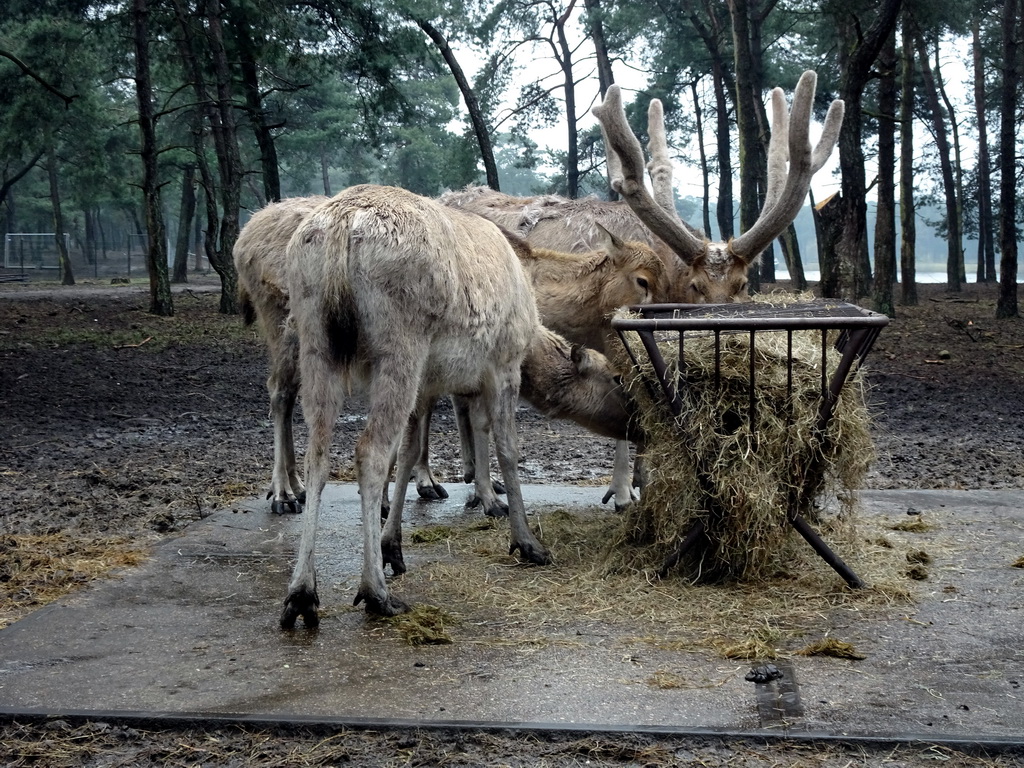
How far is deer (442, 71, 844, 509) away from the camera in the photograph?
23.3 ft

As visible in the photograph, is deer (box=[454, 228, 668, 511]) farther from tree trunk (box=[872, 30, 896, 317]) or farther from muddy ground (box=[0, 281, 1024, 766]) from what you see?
tree trunk (box=[872, 30, 896, 317])

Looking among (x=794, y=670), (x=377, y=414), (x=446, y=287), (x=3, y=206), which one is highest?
(x=3, y=206)

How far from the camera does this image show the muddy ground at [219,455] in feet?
→ 10.8

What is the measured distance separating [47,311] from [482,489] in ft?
51.7

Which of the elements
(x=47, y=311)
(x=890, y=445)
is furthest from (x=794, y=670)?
(x=47, y=311)

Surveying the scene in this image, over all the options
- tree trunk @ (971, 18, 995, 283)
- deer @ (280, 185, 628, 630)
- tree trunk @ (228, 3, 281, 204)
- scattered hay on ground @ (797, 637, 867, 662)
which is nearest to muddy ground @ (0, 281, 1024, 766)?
scattered hay on ground @ (797, 637, 867, 662)

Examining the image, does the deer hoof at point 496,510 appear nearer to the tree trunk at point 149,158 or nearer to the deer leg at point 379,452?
the deer leg at point 379,452

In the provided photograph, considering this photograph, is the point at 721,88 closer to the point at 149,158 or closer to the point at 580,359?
the point at 149,158

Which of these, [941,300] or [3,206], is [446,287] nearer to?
[941,300]

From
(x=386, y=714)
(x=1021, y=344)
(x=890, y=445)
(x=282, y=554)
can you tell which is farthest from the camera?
(x=1021, y=344)

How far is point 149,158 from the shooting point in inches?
730

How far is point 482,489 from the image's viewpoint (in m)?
6.67

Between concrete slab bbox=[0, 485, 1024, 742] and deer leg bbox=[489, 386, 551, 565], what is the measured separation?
3.16 feet

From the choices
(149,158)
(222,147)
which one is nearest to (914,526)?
(149,158)
